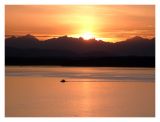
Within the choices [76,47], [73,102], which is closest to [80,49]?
[76,47]

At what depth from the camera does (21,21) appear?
15.4 ft

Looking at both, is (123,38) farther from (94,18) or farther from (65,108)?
(65,108)

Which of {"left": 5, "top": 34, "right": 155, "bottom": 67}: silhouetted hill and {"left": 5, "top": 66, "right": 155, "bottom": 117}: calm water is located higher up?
{"left": 5, "top": 34, "right": 155, "bottom": 67}: silhouetted hill

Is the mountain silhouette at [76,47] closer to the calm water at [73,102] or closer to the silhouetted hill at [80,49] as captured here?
the silhouetted hill at [80,49]

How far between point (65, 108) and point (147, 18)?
155 cm

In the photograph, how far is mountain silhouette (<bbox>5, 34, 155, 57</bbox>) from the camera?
18.1 ft

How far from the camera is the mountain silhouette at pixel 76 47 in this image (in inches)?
217

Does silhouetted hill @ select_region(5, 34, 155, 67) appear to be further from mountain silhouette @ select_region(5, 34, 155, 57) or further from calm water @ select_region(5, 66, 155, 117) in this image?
calm water @ select_region(5, 66, 155, 117)

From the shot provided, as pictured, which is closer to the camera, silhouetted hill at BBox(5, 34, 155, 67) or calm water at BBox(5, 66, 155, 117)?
calm water at BBox(5, 66, 155, 117)

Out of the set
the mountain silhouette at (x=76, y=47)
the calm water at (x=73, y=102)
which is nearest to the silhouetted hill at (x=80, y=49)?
the mountain silhouette at (x=76, y=47)

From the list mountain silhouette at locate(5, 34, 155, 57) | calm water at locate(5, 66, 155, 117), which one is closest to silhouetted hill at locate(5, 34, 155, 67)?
mountain silhouette at locate(5, 34, 155, 57)

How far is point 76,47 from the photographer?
6.27m

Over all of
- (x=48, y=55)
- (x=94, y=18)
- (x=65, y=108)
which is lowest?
(x=65, y=108)
